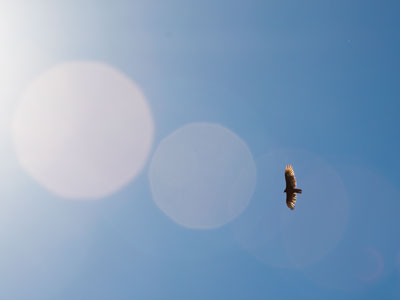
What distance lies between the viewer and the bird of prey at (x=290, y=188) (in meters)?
41.6

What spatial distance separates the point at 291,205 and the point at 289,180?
263cm

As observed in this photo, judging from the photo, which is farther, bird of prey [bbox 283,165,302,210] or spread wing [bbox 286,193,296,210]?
spread wing [bbox 286,193,296,210]

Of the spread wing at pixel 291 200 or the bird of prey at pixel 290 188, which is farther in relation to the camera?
the spread wing at pixel 291 200

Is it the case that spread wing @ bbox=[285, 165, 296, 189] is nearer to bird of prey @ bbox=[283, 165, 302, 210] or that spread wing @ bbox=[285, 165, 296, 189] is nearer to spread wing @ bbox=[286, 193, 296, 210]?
bird of prey @ bbox=[283, 165, 302, 210]

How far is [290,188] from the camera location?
138ft

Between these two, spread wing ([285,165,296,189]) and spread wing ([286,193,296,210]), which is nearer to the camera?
spread wing ([285,165,296,189])

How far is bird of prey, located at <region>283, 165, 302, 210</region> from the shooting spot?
1636 inches

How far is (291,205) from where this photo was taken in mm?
41938

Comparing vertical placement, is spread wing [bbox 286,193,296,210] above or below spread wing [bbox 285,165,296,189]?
below

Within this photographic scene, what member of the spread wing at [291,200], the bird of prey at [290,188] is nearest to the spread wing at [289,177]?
the bird of prey at [290,188]

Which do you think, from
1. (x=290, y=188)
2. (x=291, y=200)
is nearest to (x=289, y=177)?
(x=290, y=188)

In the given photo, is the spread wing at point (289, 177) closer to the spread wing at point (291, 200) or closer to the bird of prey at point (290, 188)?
the bird of prey at point (290, 188)

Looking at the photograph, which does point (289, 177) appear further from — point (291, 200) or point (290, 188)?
point (291, 200)

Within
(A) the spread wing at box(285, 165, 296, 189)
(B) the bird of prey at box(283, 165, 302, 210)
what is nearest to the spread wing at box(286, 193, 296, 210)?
(B) the bird of prey at box(283, 165, 302, 210)
